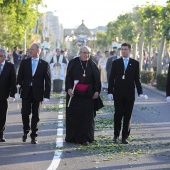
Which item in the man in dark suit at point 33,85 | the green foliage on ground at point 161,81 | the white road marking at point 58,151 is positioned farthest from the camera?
the green foliage on ground at point 161,81

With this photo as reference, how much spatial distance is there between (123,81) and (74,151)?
195cm

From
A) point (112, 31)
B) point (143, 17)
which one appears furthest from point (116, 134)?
point (112, 31)

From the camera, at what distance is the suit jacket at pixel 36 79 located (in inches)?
464

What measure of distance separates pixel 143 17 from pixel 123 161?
102 feet

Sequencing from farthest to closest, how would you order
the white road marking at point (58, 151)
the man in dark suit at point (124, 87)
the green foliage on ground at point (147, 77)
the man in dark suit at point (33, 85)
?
Answer: 1. the green foliage on ground at point (147, 77)
2. the man in dark suit at point (124, 87)
3. the man in dark suit at point (33, 85)
4. the white road marking at point (58, 151)

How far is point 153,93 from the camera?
27.9 metres


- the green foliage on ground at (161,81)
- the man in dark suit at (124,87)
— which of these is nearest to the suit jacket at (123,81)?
the man in dark suit at (124,87)

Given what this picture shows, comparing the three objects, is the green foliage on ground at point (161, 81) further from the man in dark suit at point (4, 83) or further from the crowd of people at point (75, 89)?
the man in dark suit at point (4, 83)

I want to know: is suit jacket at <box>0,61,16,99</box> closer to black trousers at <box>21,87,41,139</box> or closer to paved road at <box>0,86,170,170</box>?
black trousers at <box>21,87,41,139</box>

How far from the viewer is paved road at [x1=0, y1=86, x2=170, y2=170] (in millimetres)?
9562

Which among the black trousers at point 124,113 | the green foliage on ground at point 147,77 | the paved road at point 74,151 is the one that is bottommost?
the paved road at point 74,151

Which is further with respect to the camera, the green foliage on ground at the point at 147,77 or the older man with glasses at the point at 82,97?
the green foliage on ground at the point at 147,77

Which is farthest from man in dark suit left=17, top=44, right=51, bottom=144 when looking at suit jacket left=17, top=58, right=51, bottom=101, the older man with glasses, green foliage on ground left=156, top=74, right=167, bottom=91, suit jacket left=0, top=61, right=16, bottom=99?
green foliage on ground left=156, top=74, right=167, bottom=91

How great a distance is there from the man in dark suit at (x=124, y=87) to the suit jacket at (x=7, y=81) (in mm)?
1963
